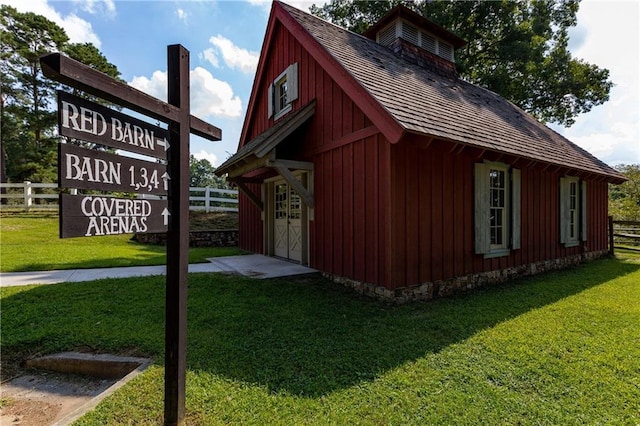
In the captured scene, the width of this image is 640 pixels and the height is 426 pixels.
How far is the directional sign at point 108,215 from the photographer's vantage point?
157 centimetres

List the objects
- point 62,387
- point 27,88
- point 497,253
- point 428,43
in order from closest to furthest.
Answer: point 62,387
point 497,253
point 428,43
point 27,88

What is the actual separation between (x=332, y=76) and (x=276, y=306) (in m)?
4.12

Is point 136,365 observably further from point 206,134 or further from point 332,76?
point 332,76

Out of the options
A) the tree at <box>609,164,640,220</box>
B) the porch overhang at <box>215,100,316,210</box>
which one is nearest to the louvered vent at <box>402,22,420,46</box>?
the porch overhang at <box>215,100,316,210</box>

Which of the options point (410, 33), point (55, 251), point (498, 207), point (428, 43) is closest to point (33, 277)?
point (55, 251)

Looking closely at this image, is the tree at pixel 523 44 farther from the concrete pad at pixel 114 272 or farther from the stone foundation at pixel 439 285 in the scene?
the concrete pad at pixel 114 272

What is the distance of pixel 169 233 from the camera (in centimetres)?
213

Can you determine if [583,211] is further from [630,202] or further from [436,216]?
[630,202]

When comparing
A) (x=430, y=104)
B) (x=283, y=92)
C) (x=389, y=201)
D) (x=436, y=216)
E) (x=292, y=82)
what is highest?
(x=283, y=92)

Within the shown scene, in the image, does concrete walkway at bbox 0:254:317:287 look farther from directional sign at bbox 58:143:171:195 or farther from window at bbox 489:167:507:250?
directional sign at bbox 58:143:171:195

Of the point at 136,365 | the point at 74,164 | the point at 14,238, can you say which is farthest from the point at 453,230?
the point at 14,238

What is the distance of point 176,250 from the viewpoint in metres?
2.14

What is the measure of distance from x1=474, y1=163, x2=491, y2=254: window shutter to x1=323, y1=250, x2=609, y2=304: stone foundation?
596 millimetres

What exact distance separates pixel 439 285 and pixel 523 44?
51.0ft
